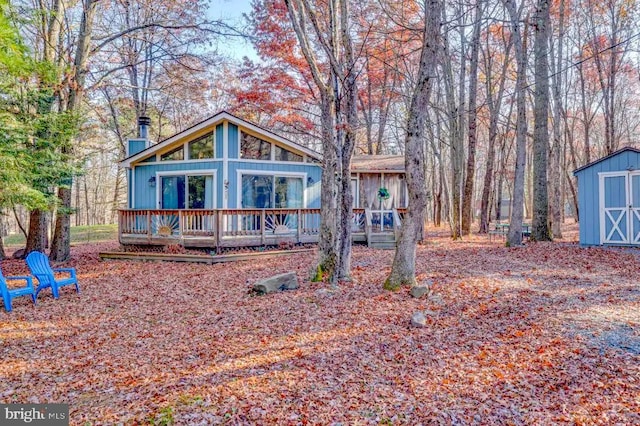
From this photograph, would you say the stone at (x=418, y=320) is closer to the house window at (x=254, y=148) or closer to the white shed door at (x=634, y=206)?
the white shed door at (x=634, y=206)

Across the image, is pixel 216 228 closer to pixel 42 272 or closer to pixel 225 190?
pixel 225 190

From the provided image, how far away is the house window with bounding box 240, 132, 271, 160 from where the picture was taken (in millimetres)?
12953

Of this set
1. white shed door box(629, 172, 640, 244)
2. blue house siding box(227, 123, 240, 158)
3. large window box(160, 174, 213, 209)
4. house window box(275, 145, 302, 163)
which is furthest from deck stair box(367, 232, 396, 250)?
white shed door box(629, 172, 640, 244)

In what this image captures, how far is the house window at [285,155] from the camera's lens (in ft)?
44.8

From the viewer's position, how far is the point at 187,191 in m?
13.2

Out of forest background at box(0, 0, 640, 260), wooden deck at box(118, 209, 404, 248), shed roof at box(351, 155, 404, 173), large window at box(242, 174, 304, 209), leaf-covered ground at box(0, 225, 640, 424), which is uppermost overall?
forest background at box(0, 0, 640, 260)

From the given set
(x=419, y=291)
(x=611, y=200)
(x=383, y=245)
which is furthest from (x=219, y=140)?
(x=611, y=200)

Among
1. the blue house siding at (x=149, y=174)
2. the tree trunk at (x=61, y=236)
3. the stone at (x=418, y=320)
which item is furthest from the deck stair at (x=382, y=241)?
the tree trunk at (x=61, y=236)

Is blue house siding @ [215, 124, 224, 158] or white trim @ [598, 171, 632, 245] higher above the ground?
blue house siding @ [215, 124, 224, 158]

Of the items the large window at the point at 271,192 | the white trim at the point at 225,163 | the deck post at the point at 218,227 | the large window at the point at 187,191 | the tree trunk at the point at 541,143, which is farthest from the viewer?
the large window at the point at 271,192

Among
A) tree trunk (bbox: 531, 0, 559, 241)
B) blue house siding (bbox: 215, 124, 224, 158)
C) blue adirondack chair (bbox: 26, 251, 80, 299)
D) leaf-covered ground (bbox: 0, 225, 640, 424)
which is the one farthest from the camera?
blue house siding (bbox: 215, 124, 224, 158)

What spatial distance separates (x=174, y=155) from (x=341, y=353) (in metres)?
11.0

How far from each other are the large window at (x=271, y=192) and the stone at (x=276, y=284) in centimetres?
620

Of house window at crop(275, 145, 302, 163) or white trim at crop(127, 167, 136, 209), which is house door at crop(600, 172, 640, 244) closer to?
house window at crop(275, 145, 302, 163)
